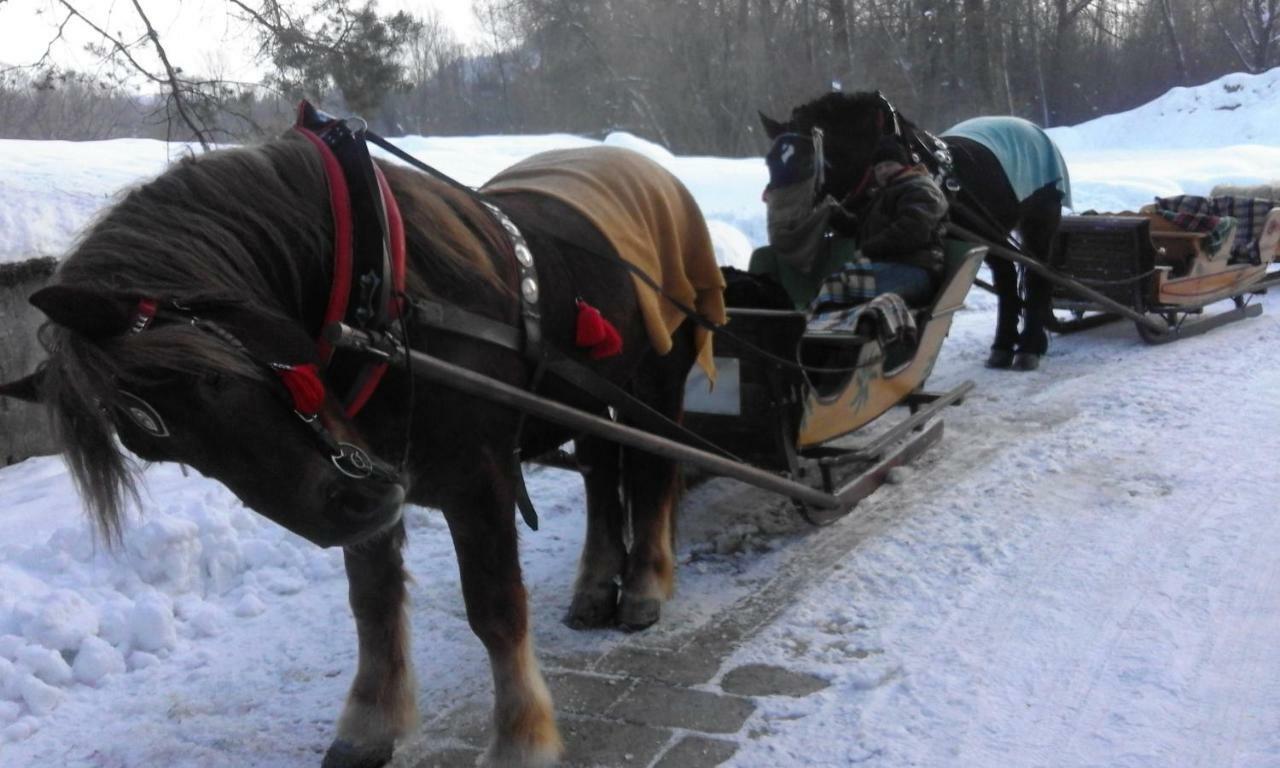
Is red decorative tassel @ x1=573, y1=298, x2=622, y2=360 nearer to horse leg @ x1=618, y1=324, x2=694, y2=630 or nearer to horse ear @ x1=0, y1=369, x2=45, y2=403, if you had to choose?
horse leg @ x1=618, y1=324, x2=694, y2=630

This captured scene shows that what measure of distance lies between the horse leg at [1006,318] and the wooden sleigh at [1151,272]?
307 millimetres

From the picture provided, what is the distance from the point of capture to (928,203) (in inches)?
213

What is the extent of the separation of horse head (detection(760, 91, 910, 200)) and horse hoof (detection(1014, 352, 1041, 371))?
201 centimetres

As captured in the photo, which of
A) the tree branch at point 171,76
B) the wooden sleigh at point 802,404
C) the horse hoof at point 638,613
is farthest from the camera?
the tree branch at point 171,76

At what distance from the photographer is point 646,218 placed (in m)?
3.71

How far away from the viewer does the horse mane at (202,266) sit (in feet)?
6.73

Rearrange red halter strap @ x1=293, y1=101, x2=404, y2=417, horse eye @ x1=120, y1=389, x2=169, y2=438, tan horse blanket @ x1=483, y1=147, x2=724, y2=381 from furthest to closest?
1. tan horse blanket @ x1=483, y1=147, x2=724, y2=381
2. red halter strap @ x1=293, y1=101, x2=404, y2=417
3. horse eye @ x1=120, y1=389, x2=169, y2=438

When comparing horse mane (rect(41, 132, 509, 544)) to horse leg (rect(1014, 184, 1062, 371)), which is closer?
horse mane (rect(41, 132, 509, 544))

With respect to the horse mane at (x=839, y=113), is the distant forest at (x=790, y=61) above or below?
above

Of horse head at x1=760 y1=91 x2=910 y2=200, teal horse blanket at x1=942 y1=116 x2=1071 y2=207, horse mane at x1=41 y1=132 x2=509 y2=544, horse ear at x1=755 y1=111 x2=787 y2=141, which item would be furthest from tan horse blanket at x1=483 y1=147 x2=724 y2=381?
teal horse blanket at x1=942 y1=116 x2=1071 y2=207

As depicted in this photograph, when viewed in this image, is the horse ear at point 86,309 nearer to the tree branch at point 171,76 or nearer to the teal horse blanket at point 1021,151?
the teal horse blanket at point 1021,151

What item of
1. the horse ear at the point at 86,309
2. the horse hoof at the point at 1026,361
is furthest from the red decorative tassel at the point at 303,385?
the horse hoof at the point at 1026,361

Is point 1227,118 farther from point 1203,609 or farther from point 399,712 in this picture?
point 399,712

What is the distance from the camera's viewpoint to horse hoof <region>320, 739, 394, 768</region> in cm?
295
